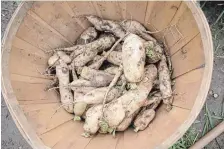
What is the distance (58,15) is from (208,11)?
2.78 feet

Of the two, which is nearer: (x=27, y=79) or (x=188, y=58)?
(x=188, y=58)

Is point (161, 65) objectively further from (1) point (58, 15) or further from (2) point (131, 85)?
(1) point (58, 15)

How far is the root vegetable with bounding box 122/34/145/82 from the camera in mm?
1691

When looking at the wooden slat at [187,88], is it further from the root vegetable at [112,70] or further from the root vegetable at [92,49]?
the root vegetable at [92,49]

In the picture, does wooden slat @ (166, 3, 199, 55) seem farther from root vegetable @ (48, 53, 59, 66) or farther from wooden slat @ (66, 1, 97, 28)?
root vegetable @ (48, 53, 59, 66)

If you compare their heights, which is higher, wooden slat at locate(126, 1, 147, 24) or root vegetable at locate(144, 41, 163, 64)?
wooden slat at locate(126, 1, 147, 24)

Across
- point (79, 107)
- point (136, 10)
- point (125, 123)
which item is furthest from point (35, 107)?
point (136, 10)

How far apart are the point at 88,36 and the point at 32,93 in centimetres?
38

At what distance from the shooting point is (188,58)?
66.2 inches

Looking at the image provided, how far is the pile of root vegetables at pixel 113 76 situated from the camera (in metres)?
1.71

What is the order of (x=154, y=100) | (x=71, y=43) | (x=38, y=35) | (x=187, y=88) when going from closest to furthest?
(x=187, y=88), (x=154, y=100), (x=38, y=35), (x=71, y=43)

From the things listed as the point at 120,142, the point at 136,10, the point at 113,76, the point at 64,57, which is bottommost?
the point at 120,142

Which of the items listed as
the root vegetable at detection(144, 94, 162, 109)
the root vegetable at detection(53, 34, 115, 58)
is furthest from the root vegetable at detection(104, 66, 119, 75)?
the root vegetable at detection(144, 94, 162, 109)

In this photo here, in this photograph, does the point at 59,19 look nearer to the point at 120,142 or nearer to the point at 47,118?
the point at 47,118
